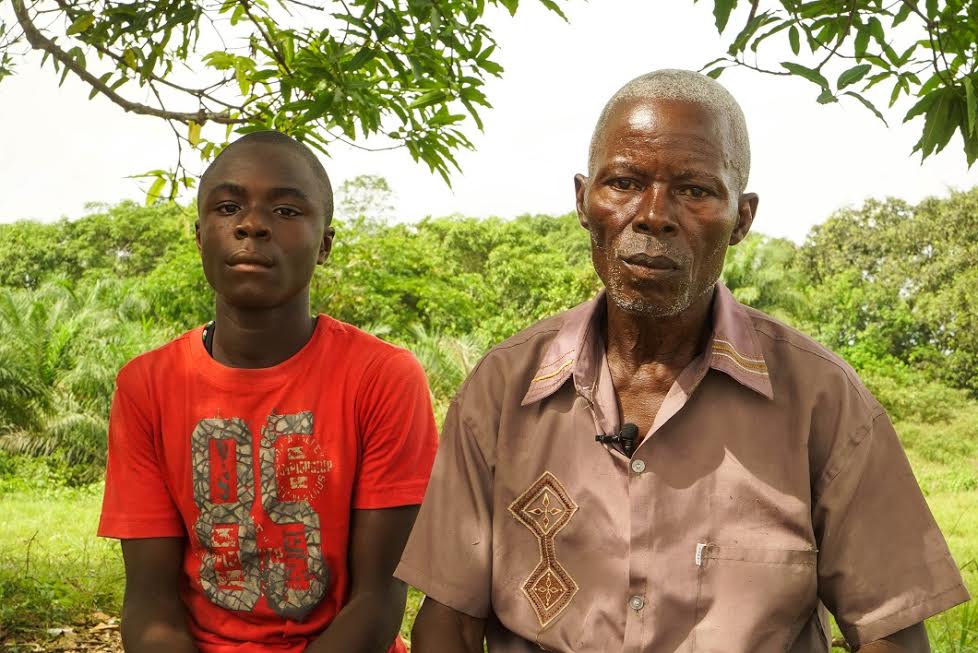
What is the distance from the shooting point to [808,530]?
1.68 m

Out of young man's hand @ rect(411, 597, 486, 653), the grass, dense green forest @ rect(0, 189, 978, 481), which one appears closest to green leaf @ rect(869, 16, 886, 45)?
young man's hand @ rect(411, 597, 486, 653)

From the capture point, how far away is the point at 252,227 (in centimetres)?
230

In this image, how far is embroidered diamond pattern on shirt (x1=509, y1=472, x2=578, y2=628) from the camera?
1.73m

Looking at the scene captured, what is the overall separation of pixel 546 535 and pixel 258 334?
96cm

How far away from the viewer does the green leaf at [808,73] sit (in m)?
2.10

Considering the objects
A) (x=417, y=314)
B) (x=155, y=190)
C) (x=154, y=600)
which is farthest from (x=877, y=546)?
(x=417, y=314)

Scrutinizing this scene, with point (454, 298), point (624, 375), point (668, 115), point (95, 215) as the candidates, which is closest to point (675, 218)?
point (668, 115)

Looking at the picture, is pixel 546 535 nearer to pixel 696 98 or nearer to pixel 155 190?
pixel 696 98

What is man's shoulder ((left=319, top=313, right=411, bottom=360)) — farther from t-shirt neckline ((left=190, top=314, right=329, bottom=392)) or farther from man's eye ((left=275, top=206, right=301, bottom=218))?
man's eye ((left=275, top=206, right=301, bottom=218))

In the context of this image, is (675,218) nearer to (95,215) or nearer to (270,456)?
(270,456)

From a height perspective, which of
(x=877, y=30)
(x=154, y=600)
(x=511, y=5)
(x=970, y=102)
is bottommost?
(x=154, y=600)

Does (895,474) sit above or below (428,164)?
below

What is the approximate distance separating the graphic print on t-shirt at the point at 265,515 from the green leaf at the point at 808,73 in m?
1.28

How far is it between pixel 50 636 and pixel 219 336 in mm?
2597
